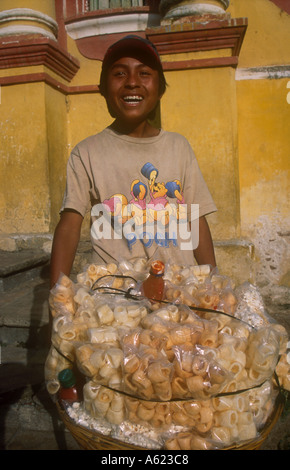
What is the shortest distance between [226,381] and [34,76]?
3548 mm

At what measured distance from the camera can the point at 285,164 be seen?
3678 millimetres

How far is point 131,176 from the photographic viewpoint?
5.62 feet

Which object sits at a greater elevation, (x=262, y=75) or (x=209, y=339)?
(x=262, y=75)

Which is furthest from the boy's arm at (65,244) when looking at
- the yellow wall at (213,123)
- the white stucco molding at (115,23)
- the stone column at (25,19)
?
the white stucco molding at (115,23)

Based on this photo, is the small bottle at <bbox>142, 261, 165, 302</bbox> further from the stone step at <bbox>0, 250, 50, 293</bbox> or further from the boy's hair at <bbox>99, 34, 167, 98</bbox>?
the stone step at <bbox>0, 250, 50, 293</bbox>

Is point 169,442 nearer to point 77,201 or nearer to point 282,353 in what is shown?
point 282,353

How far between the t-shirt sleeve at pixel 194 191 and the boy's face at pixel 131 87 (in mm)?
315

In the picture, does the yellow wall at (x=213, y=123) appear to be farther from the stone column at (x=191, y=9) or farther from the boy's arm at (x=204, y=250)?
the boy's arm at (x=204, y=250)

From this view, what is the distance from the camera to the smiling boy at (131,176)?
5.45ft

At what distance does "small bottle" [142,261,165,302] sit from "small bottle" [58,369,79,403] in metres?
0.32

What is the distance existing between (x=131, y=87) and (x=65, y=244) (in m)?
0.77

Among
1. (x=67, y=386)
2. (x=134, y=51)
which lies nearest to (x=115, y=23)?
(x=134, y=51)

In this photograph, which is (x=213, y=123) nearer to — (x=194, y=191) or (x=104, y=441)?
(x=194, y=191)

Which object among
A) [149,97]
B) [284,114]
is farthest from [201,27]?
[149,97]
